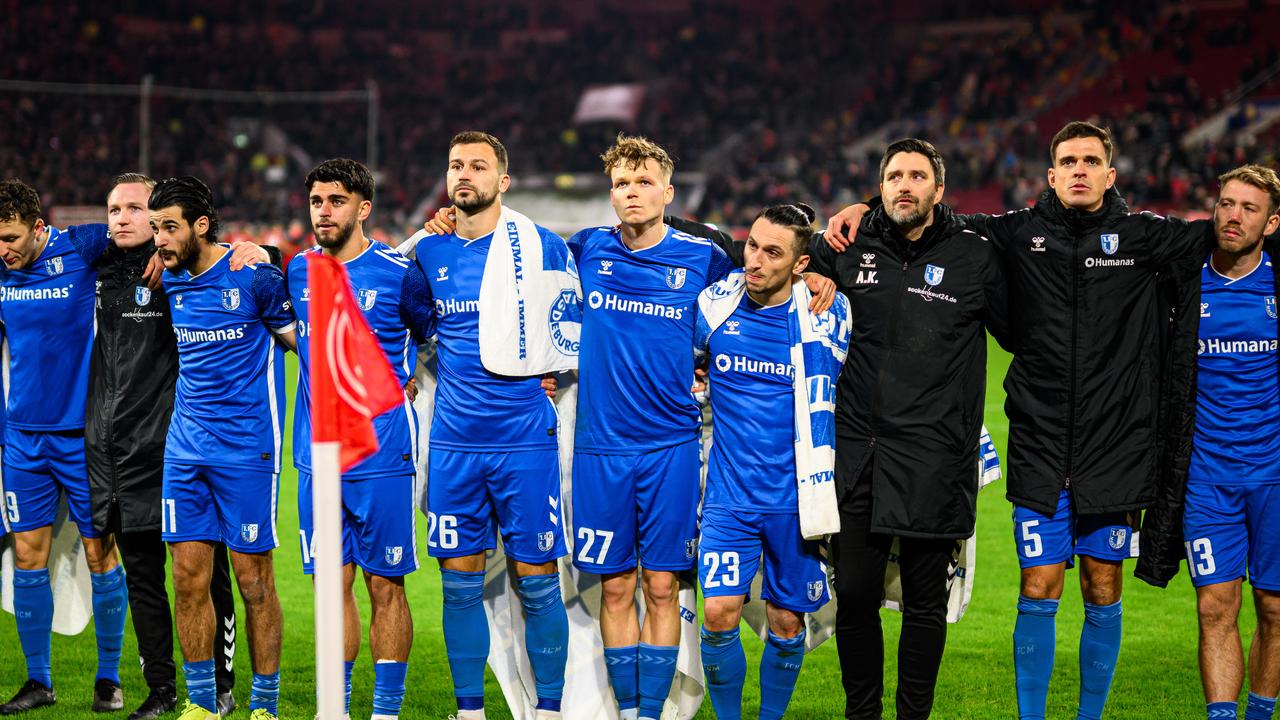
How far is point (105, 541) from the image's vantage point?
237 inches

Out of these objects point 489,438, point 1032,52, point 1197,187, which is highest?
point 1032,52

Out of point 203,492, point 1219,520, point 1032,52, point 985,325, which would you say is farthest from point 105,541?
point 1032,52

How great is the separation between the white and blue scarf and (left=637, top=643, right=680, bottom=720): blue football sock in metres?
→ 0.82

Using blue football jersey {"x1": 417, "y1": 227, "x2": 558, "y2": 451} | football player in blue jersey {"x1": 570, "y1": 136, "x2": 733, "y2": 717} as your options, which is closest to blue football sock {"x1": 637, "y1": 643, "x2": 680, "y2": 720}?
football player in blue jersey {"x1": 570, "y1": 136, "x2": 733, "y2": 717}

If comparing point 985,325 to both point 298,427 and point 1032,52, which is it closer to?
point 298,427

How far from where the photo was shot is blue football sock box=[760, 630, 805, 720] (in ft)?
17.1

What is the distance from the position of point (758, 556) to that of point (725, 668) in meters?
0.49

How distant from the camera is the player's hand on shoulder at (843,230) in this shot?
5.29 m

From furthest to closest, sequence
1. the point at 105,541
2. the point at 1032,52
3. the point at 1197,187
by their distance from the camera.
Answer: the point at 1032,52, the point at 1197,187, the point at 105,541

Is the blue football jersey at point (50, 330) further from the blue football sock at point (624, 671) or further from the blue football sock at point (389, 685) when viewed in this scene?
the blue football sock at point (624, 671)

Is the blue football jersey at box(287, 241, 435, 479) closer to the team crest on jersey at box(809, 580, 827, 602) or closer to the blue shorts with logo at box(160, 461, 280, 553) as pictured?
the blue shorts with logo at box(160, 461, 280, 553)

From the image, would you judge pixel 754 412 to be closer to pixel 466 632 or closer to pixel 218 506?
pixel 466 632

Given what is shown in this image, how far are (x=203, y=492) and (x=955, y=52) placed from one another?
1418 inches

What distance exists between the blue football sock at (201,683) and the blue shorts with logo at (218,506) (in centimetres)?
53
